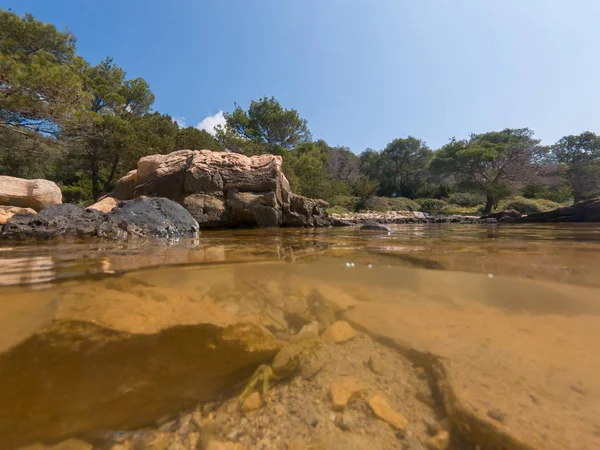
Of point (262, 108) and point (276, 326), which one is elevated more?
point (262, 108)

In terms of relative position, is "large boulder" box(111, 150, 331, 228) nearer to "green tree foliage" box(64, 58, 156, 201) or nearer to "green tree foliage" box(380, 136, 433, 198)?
"green tree foliage" box(64, 58, 156, 201)

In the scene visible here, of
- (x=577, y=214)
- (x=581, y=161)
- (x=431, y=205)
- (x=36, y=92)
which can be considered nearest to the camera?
(x=36, y=92)

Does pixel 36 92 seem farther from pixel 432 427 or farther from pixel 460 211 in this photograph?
pixel 460 211

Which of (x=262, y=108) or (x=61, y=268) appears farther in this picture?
(x=262, y=108)

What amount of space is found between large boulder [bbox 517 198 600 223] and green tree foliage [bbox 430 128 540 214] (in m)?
8.87

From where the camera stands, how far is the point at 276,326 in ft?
3.43

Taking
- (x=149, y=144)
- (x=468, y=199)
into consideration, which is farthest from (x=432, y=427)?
(x=468, y=199)

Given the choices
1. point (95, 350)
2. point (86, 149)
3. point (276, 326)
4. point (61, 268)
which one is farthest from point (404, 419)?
point (86, 149)

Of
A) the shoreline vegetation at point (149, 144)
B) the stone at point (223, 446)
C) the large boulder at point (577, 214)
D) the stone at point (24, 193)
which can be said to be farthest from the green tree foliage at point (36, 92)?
the large boulder at point (577, 214)

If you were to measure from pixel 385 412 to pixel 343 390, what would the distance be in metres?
0.11

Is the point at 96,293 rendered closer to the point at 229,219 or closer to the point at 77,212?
the point at 77,212

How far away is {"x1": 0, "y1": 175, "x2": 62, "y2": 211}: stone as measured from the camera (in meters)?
6.65

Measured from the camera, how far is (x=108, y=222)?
4520 millimetres

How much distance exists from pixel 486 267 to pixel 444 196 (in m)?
29.5
